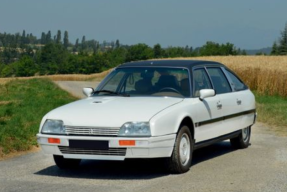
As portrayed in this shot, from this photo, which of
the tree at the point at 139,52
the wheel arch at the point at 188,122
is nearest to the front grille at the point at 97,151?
the wheel arch at the point at 188,122

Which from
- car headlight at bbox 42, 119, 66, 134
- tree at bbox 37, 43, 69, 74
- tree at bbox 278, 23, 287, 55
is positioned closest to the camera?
car headlight at bbox 42, 119, 66, 134

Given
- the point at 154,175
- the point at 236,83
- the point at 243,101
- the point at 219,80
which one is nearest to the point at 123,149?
the point at 154,175

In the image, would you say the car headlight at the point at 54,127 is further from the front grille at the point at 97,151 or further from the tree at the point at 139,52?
the tree at the point at 139,52

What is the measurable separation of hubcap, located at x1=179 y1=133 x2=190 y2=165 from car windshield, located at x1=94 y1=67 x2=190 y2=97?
2.57ft

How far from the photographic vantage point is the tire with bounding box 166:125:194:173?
9.06 meters

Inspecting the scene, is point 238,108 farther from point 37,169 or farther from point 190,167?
point 37,169

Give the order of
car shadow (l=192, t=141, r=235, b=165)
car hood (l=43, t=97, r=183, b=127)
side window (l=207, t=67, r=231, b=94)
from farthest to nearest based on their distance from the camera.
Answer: side window (l=207, t=67, r=231, b=94), car shadow (l=192, t=141, r=235, b=165), car hood (l=43, t=97, r=183, b=127)

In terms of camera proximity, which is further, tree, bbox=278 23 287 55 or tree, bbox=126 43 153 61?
tree, bbox=126 43 153 61

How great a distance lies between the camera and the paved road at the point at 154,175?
831cm

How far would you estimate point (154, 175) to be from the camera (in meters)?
9.18

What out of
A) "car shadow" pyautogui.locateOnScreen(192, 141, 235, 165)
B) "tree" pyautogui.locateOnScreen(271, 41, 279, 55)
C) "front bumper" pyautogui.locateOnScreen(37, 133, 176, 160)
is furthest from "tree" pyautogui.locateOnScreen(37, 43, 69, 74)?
"front bumper" pyautogui.locateOnScreen(37, 133, 176, 160)

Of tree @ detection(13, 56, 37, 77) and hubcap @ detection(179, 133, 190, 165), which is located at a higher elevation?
hubcap @ detection(179, 133, 190, 165)

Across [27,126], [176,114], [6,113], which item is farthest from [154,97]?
[6,113]

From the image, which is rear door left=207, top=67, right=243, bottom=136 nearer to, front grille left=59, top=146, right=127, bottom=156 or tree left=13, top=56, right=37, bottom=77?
front grille left=59, top=146, right=127, bottom=156
